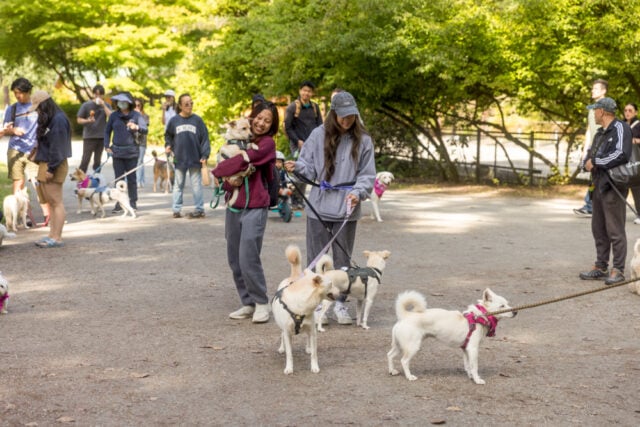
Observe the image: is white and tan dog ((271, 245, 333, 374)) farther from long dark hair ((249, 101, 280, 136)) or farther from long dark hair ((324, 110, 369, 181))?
long dark hair ((249, 101, 280, 136))

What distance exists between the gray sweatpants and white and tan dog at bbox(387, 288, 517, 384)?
183cm

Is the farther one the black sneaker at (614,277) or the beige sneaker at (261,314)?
the black sneaker at (614,277)

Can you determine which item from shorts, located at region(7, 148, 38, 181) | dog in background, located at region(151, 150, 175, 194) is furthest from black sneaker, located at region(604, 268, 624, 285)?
dog in background, located at region(151, 150, 175, 194)

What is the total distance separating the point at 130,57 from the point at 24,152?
97.8 feet

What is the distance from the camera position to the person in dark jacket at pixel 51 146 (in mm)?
10766

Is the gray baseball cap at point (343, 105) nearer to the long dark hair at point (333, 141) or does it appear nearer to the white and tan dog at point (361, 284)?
the long dark hair at point (333, 141)

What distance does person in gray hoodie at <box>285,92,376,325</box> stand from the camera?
700 cm

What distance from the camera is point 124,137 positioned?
14.9m

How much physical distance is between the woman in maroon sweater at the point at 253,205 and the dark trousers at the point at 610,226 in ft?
12.6

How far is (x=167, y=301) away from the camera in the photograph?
325 inches

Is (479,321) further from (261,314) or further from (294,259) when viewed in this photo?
(261,314)

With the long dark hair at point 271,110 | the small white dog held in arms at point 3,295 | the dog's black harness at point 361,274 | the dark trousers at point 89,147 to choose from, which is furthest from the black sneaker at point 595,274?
the dark trousers at point 89,147

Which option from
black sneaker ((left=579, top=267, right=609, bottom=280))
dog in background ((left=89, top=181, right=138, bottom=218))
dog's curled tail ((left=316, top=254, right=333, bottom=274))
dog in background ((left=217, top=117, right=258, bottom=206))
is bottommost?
black sneaker ((left=579, top=267, right=609, bottom=280))

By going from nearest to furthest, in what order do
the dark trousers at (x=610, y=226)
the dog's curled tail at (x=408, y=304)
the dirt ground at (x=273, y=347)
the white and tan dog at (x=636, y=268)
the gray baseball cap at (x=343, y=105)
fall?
the dirt ground at (x=273, y=347), the dog's curled tail at (x=408, y=304), the gray baseball cap at (x=343, y=105), the white and tan dog at (x=636, y=268), the dark trousers at (x=610, y=226)
